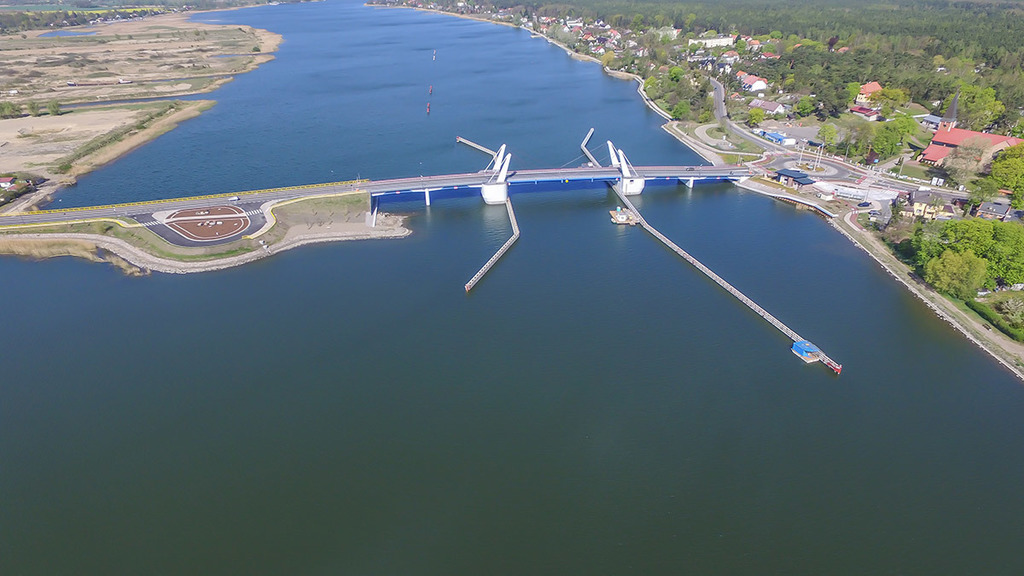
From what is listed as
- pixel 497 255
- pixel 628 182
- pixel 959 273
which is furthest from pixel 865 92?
pixel 497 255

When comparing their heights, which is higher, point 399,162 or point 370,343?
point 399,162

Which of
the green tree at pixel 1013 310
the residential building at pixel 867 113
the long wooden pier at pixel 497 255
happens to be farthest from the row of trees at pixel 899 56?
the long wooden pier at pixel 497 255

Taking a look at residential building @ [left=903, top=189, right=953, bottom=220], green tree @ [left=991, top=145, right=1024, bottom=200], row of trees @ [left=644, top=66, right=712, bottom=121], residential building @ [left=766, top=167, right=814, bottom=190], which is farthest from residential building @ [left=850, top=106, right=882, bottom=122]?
residential building @ [left=903, top=189, right=953, bottom=220]

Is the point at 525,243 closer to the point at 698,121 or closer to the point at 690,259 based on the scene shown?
the point at 690,259

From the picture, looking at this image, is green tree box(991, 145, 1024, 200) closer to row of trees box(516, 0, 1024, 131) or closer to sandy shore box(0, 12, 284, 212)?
row of trees box(516, 0, 1024, 131)

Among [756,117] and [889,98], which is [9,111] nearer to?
[756,117]

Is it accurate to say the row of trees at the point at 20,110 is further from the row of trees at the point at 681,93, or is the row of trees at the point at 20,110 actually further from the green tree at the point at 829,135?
the green tree at the point at 829,135

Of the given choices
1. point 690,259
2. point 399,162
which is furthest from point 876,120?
point 399,162
